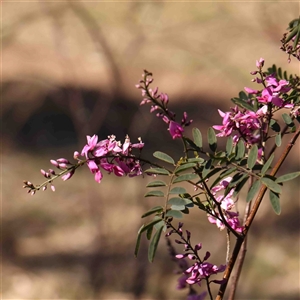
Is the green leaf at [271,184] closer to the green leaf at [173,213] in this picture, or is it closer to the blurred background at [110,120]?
the green leaf at [173,213]

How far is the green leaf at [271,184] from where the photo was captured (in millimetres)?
512

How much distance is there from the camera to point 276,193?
1.68 ft

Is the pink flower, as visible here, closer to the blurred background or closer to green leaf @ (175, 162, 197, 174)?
green leaf @ (175, 162, 197, 174)

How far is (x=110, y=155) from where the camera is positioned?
0.54 m

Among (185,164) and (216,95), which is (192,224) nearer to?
(216,95)

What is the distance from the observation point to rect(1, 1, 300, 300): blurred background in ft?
6.55

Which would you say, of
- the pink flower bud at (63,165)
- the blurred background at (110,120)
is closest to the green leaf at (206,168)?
the pink flower bud at (63,165)

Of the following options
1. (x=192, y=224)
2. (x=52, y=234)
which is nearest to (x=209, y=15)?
(x=192, y=224)

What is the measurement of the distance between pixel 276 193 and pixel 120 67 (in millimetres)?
2656

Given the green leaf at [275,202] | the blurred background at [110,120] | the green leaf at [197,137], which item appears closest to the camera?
the green leaf at [275,202]

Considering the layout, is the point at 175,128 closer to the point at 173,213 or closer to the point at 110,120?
the point at 173,213

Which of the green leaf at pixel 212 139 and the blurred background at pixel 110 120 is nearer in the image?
the green leaf at pixel 212 139

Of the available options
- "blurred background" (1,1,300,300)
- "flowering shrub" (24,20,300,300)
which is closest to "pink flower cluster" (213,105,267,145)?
"flowering shrub" (24,20,300,300)

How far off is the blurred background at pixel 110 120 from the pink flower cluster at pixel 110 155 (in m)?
1.00
